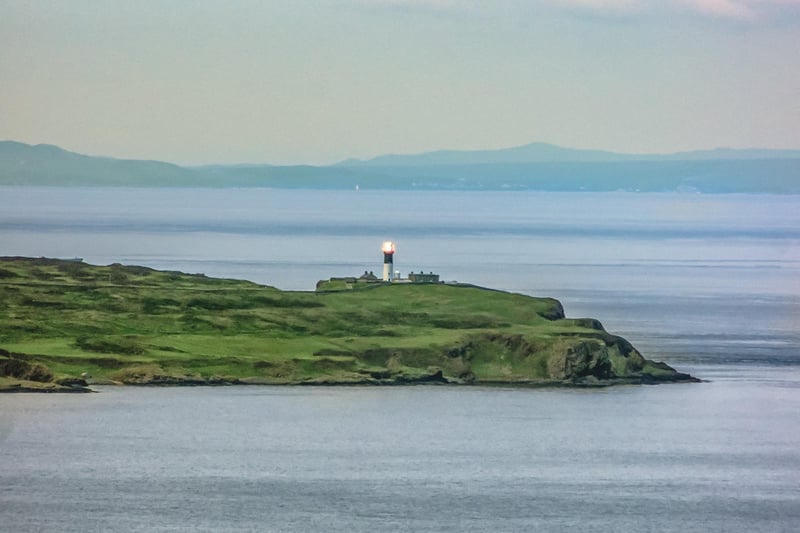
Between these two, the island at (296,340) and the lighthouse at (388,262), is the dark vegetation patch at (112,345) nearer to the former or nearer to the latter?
the island at (296,340)

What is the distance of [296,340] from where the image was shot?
111125mm

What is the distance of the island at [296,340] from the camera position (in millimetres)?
103562

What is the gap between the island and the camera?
103562mm

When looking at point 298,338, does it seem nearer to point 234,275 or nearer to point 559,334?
point 559,334

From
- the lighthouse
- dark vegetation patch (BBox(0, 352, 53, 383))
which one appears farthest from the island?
the lighthouse

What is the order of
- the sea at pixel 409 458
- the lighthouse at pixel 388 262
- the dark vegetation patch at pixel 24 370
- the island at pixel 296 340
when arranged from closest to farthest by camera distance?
the sea at pixel 409 458, the dark vegetation patch at pixel 24 370, the island at pixel 296 340, the lighthouse at pixel 388 262

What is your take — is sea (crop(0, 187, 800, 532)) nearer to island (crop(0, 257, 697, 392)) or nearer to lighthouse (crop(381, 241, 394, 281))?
island (crop(0, 257, 697, 392))

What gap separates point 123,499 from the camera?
73438 mm

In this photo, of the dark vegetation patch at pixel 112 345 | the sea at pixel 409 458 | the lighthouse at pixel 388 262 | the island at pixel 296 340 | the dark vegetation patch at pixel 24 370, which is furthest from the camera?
the lighthouse at pixel 388 262

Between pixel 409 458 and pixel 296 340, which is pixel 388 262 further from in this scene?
pixel 409 458

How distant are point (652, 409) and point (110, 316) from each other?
3634 cm

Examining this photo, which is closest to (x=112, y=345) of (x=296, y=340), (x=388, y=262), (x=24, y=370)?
(x=24, y=370)

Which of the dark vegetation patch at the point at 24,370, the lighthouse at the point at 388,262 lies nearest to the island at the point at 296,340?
the dark vegetation patch at the point at 24,370

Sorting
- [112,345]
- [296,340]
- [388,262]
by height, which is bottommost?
Answer: [112,345]
